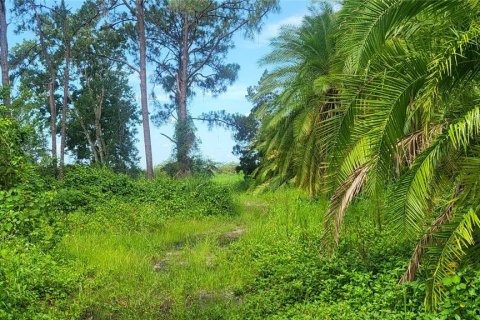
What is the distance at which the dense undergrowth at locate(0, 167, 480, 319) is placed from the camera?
4609mm

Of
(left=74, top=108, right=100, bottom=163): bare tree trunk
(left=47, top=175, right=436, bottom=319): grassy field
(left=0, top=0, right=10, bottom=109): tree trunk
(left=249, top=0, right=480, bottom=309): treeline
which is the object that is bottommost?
(left=47, top=175, right=436, bottom=319): grassy field

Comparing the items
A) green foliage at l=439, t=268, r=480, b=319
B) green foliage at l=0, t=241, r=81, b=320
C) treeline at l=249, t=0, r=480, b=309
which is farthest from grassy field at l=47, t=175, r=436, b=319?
treeline at l=249, t=0, r=480, b=309

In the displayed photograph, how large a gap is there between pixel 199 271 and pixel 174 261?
0.95m

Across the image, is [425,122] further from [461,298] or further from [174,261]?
[174,261]

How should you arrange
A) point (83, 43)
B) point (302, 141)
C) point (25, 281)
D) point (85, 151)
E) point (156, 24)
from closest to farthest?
point (25, 281)
point (302, 141)
point (83, 43)
point (156, 24)
point (85, 151)

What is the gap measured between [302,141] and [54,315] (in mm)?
8361

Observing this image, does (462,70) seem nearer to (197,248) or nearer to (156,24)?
(197,248)

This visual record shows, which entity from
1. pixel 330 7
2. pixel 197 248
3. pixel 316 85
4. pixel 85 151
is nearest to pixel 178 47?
pixel 85 151

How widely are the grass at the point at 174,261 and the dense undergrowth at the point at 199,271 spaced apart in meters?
0.02

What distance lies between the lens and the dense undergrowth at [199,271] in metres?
4.61

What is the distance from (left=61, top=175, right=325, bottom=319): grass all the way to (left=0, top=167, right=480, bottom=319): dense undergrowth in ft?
0.06

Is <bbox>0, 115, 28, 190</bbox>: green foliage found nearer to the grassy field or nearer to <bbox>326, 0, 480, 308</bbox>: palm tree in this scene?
the grassy field

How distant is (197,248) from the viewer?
8.56 metres

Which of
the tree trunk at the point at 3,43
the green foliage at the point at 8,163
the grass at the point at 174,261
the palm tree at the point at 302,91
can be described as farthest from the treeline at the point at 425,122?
the tree trunk at the point at 3,43
